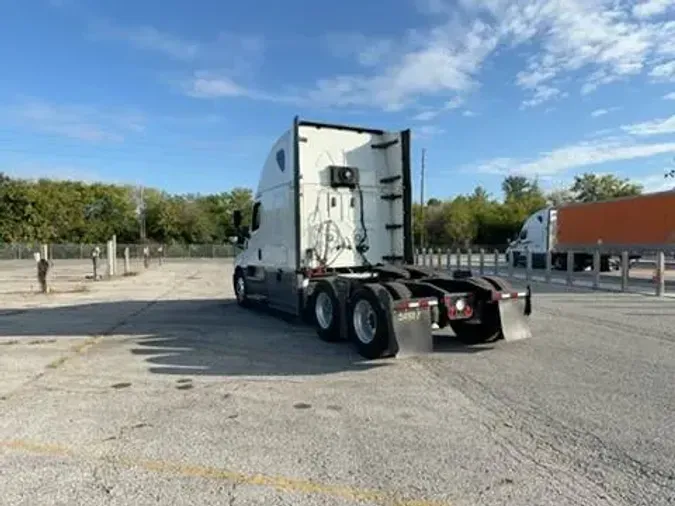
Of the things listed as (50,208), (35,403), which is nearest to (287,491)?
(35,403)

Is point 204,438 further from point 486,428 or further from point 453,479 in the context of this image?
point 486,428

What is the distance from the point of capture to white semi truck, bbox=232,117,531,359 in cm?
799

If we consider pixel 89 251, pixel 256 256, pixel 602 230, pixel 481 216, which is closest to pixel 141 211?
pixel 89 251

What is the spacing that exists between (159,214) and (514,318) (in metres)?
74.5

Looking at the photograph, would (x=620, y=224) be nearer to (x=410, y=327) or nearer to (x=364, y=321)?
(x=364, y=321)

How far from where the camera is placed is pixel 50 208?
67.1 metres

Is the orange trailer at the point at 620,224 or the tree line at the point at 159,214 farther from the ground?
the tree line at the point at 159,214

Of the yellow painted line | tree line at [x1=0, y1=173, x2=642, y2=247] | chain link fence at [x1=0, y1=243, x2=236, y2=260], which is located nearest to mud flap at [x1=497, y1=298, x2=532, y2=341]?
the yellow painted line

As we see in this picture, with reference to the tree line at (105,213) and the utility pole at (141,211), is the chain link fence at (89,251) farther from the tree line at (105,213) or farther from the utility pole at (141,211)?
the utility pole at (141,211)

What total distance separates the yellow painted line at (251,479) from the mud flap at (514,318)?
494 cm

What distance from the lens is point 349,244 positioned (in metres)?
10.5

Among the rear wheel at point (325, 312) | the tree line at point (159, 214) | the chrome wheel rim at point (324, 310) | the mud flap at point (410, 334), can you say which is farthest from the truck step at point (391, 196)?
the tree line at point (159, 214)

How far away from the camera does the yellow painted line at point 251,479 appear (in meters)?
3.50

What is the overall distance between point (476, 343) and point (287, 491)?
5427 millimetres
